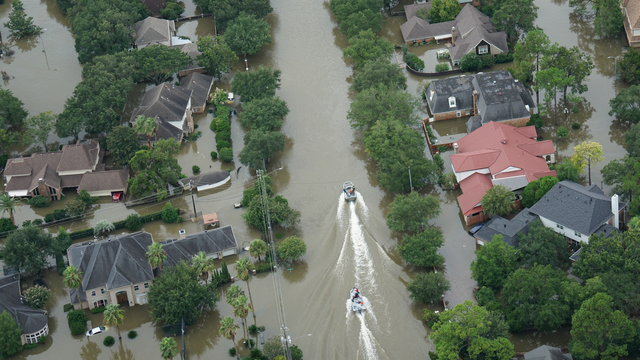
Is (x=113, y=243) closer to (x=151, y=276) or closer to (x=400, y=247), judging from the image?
(x=151, y=276)

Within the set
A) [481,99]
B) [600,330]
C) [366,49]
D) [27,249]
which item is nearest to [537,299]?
[600,330]

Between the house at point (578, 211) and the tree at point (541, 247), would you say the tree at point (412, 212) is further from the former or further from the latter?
the house at point (578, 211)

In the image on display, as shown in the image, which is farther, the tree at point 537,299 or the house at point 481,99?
the house at point 481,99

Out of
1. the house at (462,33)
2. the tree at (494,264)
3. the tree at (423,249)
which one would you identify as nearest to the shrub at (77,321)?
the tree at (423,249)

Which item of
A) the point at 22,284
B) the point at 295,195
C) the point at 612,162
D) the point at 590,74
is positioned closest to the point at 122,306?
the point at 22,284

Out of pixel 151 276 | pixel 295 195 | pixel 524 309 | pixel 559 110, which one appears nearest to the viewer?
pixel 524 309

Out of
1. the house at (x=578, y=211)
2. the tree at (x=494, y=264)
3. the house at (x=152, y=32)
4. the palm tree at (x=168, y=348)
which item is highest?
the house at (x=152, y=32)
